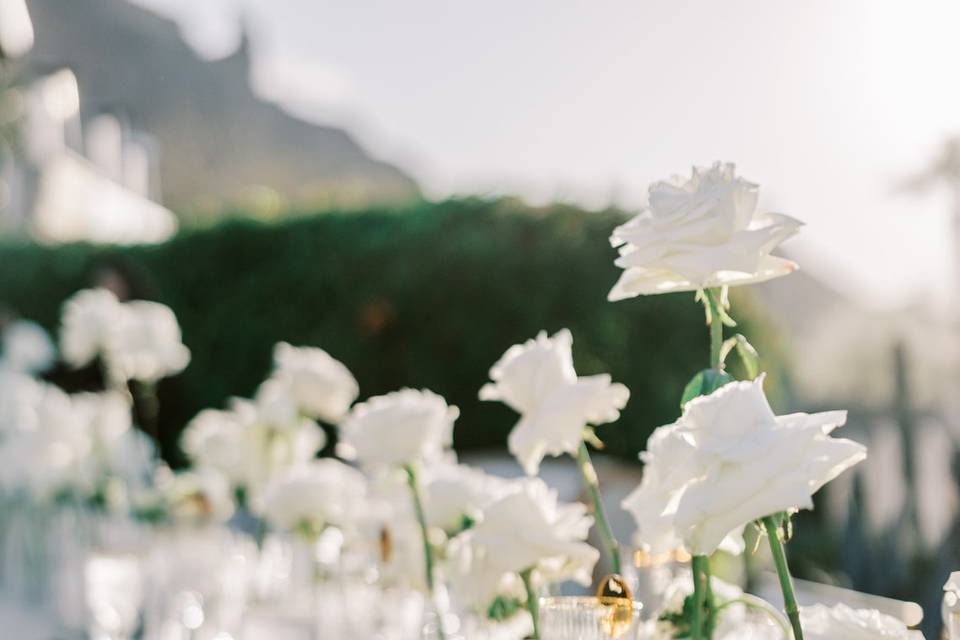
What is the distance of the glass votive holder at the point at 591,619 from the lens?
719 millimetres

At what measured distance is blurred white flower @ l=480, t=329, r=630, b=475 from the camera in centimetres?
80

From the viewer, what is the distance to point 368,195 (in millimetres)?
5977

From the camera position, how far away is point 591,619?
0.72 meters

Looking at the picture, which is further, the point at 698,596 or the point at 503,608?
the point at 503,608

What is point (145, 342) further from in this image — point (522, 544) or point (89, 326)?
point (522, 544)

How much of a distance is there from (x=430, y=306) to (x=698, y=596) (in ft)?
15.0

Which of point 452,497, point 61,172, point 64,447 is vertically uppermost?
point 61,172

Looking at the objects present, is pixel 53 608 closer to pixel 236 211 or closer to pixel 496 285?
pixel 496 285

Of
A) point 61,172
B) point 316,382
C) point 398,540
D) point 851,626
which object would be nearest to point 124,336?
point 316,382

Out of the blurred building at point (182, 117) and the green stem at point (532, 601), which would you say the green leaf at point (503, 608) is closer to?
the green stem at point (532, 601)

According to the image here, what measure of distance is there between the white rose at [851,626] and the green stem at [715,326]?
0.60 feet

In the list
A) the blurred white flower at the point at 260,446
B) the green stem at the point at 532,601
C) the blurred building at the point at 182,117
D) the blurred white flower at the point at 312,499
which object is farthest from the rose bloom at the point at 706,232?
the blurred building at the point at 182,117

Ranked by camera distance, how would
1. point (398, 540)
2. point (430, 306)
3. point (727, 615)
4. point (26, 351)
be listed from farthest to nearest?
1. point (430, 306)
2. point (26, 351)
3. point (398, 540)
4. point (727, 615)

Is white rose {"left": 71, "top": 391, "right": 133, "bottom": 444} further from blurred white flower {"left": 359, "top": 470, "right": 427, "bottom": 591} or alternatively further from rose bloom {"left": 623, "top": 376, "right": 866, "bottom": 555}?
rose bloom {"left": 623, "top": 376, "right": 866, "bottom": 555}
